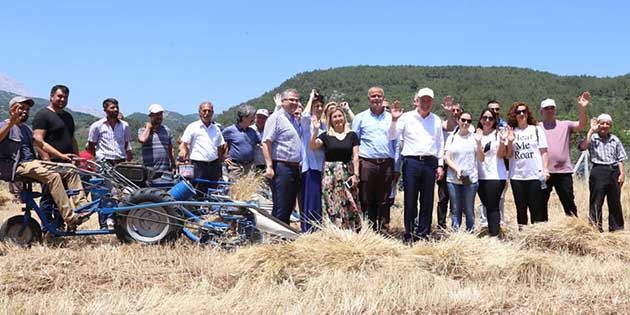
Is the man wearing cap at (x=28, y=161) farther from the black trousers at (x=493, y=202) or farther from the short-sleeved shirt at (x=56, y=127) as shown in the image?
the black trousers at (x=493, y=202)

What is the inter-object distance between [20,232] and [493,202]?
5078mm

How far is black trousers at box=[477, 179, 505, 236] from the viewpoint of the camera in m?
6.00

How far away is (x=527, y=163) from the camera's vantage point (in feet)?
19.5

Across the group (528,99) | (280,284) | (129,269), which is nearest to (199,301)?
(280,284)

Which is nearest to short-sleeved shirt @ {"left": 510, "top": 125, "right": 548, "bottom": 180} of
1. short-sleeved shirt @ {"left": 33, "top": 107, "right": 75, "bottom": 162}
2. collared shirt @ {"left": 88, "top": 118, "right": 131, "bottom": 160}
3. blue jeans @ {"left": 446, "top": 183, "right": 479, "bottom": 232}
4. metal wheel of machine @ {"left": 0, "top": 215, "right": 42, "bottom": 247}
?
blue jeans @ {"left": 446, "top": 183, "right": 479, "bottom": 232}

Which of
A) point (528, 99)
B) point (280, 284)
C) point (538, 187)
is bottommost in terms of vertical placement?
point (280, 284)

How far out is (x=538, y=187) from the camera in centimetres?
597

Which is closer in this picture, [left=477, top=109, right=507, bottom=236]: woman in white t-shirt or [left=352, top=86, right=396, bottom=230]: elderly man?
[left=352, top=86, right=396, bottom=230]: elderly man

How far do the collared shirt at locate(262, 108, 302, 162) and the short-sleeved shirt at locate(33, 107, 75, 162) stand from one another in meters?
2.33

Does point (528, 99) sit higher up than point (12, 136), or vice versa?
point (528, 99)

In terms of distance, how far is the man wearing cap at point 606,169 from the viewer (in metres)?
6.47

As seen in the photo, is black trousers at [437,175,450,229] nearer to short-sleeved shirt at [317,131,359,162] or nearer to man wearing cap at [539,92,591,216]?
man wearing cap at [539,92,591,216]

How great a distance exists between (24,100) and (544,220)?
222 inches

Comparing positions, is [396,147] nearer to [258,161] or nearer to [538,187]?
[538,187]
